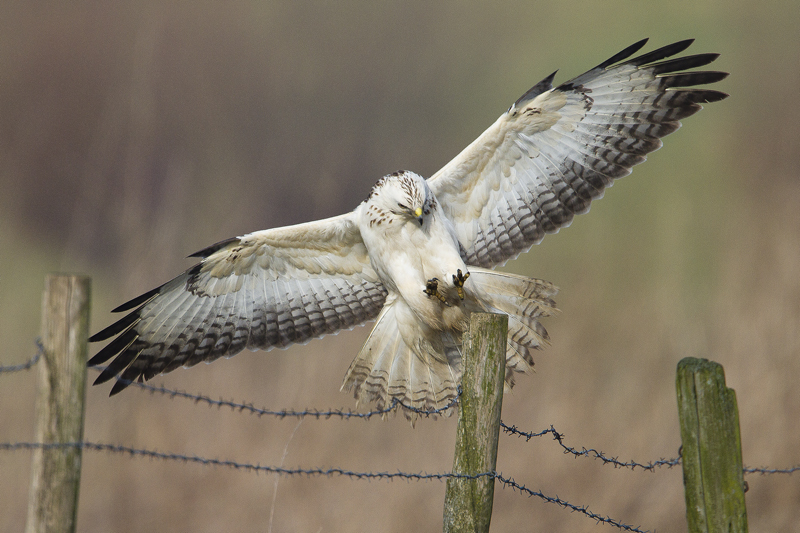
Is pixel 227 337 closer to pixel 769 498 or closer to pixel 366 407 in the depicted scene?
pixel 366 407

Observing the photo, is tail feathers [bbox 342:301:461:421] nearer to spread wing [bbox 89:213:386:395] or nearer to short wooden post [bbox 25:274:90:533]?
spread wing [bbox 89:213:386:395]

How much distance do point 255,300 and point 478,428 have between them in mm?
2269

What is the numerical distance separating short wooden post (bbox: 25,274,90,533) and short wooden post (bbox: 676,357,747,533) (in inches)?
64.0

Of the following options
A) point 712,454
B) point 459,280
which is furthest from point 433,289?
point 712,454

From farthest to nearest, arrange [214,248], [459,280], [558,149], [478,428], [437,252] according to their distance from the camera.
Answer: [558,149]
[214,248]
[437,252]
[459,280]
[478,428]

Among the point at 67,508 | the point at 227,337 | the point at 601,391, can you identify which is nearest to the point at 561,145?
the point at 227,337

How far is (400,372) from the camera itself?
12.8 ft

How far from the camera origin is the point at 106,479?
20.0 feet

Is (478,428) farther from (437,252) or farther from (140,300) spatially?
(140,300)

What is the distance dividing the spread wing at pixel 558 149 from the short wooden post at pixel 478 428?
1774mm

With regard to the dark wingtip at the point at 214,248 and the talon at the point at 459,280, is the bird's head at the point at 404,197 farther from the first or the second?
the dark wingtip at the point at 214,248

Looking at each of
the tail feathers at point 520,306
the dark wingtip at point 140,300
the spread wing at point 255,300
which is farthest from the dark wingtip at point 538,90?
the dark wingtip at point 140,300

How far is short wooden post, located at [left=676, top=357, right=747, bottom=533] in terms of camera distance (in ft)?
6.18

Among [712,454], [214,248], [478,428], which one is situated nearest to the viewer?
[712,454]
